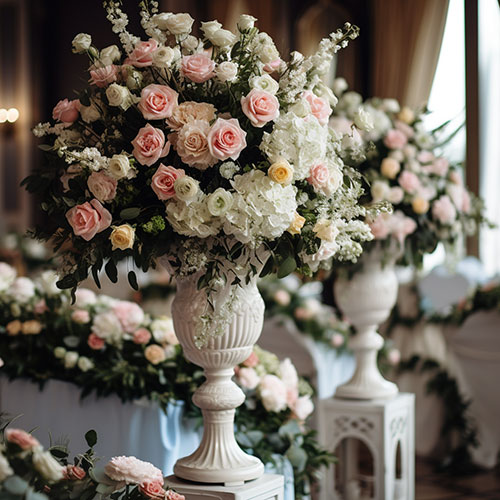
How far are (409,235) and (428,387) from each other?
232 centimetres

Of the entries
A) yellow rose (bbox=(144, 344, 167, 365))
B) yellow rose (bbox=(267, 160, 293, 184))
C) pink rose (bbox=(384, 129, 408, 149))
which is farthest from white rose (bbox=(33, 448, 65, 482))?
pink rose (bbox=(384, 129, 408, 149))

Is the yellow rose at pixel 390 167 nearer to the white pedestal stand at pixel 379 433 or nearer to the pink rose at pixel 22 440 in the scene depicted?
the white pedestal stand at pixel 379 433

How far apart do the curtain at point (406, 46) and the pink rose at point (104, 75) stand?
571cm

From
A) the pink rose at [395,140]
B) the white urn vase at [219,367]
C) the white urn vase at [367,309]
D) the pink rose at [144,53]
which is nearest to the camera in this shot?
the pink rose at [144,53]

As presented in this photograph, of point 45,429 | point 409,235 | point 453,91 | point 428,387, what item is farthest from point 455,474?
point 453,91

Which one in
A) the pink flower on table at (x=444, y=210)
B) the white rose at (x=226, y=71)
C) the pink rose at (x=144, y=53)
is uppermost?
the pink rose at (x=144, y=53)

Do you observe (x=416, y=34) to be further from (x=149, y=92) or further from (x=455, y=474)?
(x=149, y=92)

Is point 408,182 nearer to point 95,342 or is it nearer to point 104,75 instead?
point 95,342

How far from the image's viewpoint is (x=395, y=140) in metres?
3.60

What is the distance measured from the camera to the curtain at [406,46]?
7762 mm

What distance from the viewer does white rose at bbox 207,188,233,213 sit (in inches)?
83.2

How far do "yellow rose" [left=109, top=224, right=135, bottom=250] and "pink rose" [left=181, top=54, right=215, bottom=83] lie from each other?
16.5 inches

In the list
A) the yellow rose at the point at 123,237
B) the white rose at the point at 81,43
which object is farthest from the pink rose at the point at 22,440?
the white rose at the point at 81,43

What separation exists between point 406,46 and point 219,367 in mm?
6113
